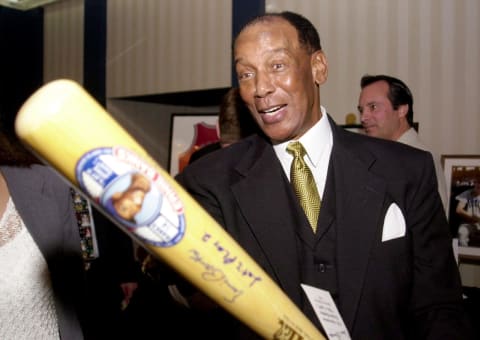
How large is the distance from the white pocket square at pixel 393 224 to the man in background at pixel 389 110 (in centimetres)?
150

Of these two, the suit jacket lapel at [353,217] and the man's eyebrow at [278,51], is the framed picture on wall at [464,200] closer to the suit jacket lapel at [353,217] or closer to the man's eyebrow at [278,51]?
the suit jacket lapel at [353,217]

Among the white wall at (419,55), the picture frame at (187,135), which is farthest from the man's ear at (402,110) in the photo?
the picture frame at (187,135)

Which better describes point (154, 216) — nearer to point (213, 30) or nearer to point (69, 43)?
point (213, 30)

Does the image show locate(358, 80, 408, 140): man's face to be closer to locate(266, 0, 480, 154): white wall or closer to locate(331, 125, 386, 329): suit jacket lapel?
locate(266, 0, 480, 154): white wall

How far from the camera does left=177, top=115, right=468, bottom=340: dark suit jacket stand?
1.09 meters

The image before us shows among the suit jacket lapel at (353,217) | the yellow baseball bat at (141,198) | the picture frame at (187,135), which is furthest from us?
the picture frame at (187,135)

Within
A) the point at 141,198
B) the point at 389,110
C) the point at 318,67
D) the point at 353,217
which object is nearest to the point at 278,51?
the point at 318,67

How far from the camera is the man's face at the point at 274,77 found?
117 centimetres

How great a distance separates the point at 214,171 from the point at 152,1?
344 centimetres

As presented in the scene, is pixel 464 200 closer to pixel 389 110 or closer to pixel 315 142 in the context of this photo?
pixel 389 110

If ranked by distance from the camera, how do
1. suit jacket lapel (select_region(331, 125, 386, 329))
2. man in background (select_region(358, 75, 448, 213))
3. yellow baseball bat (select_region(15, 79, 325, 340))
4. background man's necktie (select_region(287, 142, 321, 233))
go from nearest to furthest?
yellow baseball bat (select_region(15, 79, 325, 340)) → suit jacket lapel (select_region(331, 125, 386, 329)) → background man's necktie (select_region(287, 142, 321, 233)) → man in background (select_region(358, 75, 448, 213))

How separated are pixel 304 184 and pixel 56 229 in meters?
0.67

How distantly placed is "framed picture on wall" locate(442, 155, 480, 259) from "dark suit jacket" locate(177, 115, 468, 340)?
167 cm

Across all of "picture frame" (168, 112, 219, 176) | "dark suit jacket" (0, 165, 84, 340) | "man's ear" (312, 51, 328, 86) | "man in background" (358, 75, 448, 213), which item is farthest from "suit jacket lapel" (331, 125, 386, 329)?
"picture frame" (168, 112, 219, 176)
